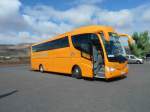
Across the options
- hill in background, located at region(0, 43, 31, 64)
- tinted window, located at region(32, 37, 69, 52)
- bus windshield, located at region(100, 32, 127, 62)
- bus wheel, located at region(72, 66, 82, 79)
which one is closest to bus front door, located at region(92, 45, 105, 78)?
bus windshield, located at region(100, 32, 127, 62)

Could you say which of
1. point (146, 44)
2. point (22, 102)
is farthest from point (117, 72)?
point (146, 44)

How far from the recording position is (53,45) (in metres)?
19.7

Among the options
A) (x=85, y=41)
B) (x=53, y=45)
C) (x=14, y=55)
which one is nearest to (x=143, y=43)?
(x=14, y=55)

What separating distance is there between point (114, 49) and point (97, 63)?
1361 millimetres

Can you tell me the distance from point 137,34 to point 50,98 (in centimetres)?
5762

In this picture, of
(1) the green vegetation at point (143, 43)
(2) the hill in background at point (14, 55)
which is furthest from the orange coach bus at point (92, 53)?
(1) the green vegetation at point (143, 43)

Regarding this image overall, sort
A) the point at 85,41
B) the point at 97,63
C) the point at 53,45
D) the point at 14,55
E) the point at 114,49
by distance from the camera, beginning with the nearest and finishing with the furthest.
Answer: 1. the point at 114,49
2. the point at 97,63
3. the point at 85,41
4. the point at 53,45
5. the point at 14,55

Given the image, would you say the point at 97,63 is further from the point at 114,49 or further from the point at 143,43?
the point at 143,43

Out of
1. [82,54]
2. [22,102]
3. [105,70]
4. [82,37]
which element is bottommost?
[22,102]

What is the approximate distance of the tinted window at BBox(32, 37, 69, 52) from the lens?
56.7ft

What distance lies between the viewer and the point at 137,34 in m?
Result: 62.7

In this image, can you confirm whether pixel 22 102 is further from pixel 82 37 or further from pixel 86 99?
pixel 82 37

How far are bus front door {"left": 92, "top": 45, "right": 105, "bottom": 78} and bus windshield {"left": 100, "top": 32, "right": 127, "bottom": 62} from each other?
1.87 ft

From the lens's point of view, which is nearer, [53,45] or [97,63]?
[97,63]
